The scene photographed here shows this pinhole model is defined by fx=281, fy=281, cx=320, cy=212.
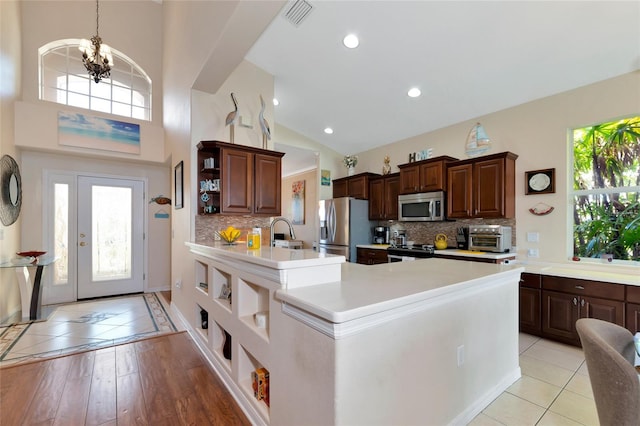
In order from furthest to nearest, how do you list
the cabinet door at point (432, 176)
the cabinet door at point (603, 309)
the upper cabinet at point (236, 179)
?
the cabinet door at point (432, 176), the upper cabinet at point (236, 179), the cabinet door at point (603, 309)

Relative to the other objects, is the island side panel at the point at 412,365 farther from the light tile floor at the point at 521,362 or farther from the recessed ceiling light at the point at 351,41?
the recessed ceiling light at the point at 351,41

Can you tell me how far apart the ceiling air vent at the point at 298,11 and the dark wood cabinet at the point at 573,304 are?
382 centimetres

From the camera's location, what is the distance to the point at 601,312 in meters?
2.69

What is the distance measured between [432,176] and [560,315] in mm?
2312

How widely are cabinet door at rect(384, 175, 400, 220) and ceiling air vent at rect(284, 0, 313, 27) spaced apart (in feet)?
9.85

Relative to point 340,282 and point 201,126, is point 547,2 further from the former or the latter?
point 201,126

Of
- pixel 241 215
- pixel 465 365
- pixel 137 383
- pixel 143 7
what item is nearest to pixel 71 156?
pixel 143 7

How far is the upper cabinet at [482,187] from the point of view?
367 cm

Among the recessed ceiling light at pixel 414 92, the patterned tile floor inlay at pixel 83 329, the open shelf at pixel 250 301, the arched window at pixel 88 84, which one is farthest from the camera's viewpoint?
the arched window at pixel 88 84

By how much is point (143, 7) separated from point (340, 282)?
20.5 ft

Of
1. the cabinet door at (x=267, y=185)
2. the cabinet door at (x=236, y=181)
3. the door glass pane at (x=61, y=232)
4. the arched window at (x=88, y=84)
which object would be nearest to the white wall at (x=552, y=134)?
the cabinet door at (x=267, y=185)

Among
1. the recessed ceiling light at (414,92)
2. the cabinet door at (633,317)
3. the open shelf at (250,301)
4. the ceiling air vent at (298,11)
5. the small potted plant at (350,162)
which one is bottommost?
the cabinet door at (633,317)

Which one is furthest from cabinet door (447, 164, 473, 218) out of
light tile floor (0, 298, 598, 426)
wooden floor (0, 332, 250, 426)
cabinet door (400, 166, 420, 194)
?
wooden floor (0, 332, 250, 426)

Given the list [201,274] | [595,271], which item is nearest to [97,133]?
[201,274]
